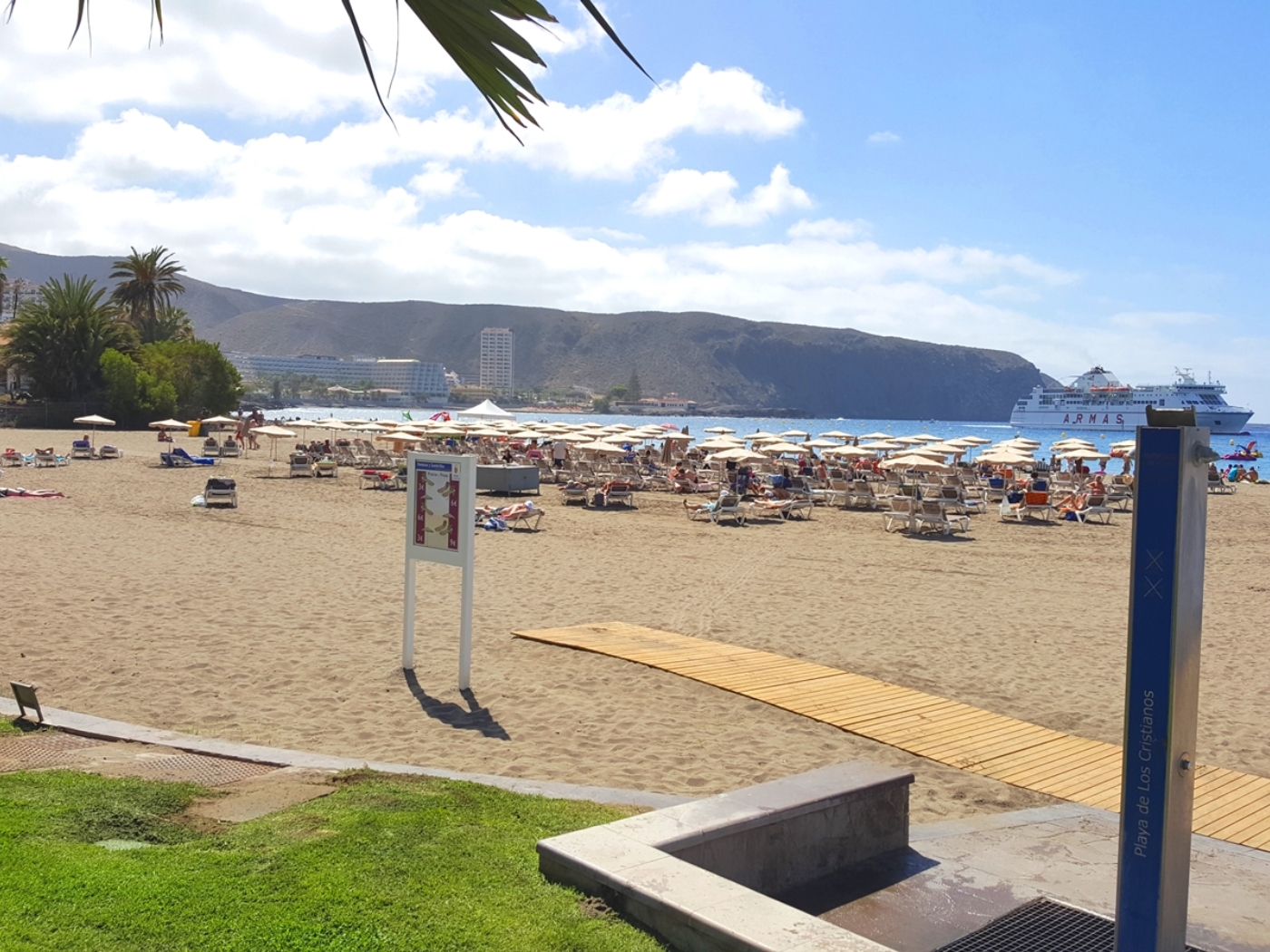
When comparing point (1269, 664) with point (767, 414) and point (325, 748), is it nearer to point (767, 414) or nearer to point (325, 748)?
point (325, 748)

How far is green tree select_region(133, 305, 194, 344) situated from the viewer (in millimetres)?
61000

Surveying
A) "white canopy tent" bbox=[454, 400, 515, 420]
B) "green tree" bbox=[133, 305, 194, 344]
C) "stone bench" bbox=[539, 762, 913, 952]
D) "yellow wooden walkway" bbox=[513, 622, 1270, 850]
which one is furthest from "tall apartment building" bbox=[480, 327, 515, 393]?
"stone bench" bbox=[539, 762, 913, 952]

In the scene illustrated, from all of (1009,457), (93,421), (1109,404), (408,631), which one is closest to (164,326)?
(93,421)

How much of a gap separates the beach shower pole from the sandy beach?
2.07m

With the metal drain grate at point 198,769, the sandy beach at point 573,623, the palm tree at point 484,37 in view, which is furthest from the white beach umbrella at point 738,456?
the palm tree at point 484,37

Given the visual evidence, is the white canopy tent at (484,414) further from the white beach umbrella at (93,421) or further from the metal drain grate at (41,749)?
the metal drain grate at (41,749)

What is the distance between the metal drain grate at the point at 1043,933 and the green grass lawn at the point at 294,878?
1.20 metres

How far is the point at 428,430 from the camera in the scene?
32.9 meters

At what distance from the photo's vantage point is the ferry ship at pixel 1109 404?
308ft

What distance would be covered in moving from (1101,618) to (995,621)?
1.12 meters

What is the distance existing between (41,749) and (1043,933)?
14.6ft

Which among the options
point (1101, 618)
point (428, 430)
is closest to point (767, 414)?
point (428, 430)

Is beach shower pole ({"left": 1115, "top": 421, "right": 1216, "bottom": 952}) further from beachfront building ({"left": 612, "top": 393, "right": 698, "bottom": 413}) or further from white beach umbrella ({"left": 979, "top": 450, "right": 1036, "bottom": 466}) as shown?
beachfront building ({"left": 612, "top": 393, "right": 698, "bottom": 413})

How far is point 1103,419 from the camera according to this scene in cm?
10125
